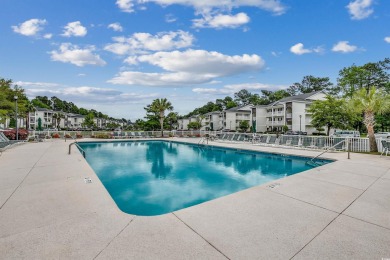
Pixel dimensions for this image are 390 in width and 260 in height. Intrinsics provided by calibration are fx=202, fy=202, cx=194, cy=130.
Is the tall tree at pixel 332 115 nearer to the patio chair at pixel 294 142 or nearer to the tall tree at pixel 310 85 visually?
the patio chair at pixel 294 142

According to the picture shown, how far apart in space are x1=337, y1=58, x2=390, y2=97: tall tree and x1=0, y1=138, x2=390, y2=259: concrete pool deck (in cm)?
4057

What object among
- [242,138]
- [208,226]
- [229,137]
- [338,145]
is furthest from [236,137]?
[208,226]

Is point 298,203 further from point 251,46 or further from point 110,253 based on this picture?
point 251,46

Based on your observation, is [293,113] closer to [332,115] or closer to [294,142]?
[332,115]

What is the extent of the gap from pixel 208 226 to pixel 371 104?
48.1 ft

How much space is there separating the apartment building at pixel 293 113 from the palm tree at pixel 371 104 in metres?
24.3

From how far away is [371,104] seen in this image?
12680mm

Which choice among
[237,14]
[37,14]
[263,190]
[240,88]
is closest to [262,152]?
[263,190]

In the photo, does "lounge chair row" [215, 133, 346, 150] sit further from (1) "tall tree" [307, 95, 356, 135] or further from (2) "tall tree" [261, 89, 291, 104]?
(2) "tall tree" [261, 89, 291, 104]

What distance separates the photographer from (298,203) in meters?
4.48

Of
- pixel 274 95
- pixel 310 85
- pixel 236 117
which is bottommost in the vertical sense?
pixel 236 117

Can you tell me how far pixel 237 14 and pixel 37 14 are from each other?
1471 centimetres

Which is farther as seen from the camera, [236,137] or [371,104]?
[236,137]

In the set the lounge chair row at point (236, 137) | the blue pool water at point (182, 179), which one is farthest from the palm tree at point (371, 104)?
the lounge chair row at point (236, 137)
